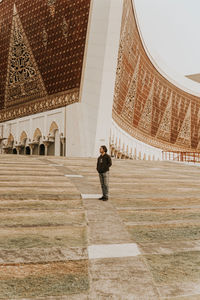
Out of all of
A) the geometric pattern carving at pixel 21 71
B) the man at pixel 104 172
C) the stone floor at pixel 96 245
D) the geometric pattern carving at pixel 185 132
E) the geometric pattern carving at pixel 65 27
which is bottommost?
the stone floor at pixel 96 245

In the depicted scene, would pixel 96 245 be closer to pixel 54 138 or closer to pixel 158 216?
pixel 158 216

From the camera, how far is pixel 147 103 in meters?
19.8

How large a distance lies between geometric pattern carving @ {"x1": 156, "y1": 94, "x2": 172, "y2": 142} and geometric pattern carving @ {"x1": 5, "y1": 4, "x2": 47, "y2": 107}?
9914mm

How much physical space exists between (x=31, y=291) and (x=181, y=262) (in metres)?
0.99

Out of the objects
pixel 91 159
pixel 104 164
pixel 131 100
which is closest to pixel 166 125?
pixel 131 100

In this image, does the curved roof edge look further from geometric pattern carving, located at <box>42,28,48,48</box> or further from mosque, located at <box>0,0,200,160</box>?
geometric pattern carving, located at <box>42,28,48,48</box>

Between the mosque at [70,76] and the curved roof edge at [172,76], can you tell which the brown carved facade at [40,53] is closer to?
the mosque at [70,76]

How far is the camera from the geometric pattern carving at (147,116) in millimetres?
19562

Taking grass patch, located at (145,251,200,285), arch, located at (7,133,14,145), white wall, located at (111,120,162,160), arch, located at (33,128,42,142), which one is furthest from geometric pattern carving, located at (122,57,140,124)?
grass patch, located at (145,251,200,285)

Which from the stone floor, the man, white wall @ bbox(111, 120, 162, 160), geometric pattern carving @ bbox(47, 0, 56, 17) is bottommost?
the stone floor

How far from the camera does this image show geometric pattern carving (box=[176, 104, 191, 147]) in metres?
23.2

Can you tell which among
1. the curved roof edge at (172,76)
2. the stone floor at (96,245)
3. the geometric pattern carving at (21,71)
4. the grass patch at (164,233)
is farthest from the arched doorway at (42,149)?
the grass patch at (164,233)

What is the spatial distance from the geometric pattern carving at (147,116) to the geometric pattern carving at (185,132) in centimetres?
388

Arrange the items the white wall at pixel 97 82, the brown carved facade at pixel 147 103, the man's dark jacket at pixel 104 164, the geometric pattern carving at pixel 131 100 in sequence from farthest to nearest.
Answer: the geometric pattern carving at pixel 131 100 → the brown carved facade at pixel 147 103 → the white wall at pixel 97 82 → the man's dark jacket at pixel 104 164
